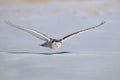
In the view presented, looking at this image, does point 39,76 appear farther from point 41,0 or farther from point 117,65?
point 41,0

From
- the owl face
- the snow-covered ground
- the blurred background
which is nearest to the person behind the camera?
the snow-covered ground

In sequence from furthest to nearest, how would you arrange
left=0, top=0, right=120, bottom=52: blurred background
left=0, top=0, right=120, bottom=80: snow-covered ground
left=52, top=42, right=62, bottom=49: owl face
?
left=0, top=0, right=120, bottom=52: blurred background, left=52, top=42, right=62, bottom=49: owl face, left=0, top=0, right=120, bottom=80: snow-covered ground

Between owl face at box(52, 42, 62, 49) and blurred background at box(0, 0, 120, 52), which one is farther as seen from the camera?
blurred background at box(0, 0, 120, 52)

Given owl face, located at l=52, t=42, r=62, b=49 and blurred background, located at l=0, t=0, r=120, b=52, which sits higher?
blurred background, located at l=0, t=0, r=120, b=52

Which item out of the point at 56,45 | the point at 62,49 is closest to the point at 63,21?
the point at 62,49

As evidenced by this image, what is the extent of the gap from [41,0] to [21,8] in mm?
3265

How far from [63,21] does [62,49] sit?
4584mm

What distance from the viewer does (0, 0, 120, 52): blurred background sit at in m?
12.6

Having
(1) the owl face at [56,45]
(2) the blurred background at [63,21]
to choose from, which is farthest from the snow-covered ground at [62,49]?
(1) the owl face at [56,45]

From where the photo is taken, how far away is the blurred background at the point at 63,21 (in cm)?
1265

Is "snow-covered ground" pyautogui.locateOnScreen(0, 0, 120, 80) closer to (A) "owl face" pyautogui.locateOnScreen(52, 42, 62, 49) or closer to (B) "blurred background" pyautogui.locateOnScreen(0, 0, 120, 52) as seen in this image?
(B) "blurred background" pyautogui.locateOnScreen(0, 0, 120, 52)

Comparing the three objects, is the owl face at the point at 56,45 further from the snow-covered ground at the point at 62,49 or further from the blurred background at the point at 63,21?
the blurred background at the point at 63,21

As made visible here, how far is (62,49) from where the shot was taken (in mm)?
12289

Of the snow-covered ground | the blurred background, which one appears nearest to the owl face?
the snow-covered ground
